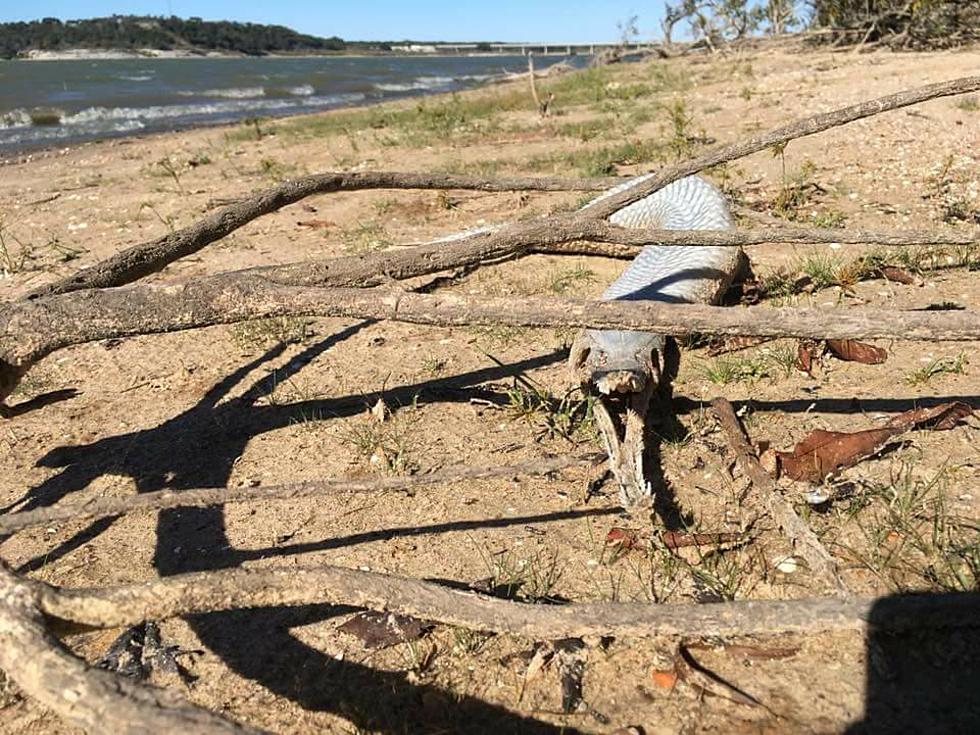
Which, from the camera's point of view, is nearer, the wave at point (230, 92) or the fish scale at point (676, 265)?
the fish scale at point (676, 265)

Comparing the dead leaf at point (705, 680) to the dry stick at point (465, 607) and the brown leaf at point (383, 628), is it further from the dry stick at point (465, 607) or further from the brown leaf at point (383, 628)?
the brown leaf at point (383, 628)

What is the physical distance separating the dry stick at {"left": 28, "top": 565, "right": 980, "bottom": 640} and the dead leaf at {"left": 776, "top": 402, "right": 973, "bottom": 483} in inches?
31.4

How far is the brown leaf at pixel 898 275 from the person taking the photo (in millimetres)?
4114

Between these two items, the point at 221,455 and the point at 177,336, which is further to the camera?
the point at 177,336

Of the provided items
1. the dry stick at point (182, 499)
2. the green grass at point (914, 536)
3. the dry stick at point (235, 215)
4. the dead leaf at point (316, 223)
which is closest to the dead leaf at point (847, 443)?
the green grass at point (914, 536)

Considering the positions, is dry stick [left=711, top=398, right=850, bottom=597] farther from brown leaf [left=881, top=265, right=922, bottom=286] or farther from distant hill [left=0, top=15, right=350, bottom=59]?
distant hill [left=0, top=15, right=350, bottom=59]

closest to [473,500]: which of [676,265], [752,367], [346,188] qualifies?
[752,367]

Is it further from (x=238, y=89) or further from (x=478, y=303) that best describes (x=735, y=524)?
(x=238, y=89)

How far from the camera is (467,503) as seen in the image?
8.63 feet

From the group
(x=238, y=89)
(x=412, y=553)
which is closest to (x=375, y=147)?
(x=412, y=553)

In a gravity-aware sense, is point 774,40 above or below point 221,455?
above

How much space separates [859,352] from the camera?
3.30 metres

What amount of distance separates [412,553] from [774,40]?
23.8 metres

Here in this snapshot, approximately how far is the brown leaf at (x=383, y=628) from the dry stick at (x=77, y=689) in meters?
0.92
